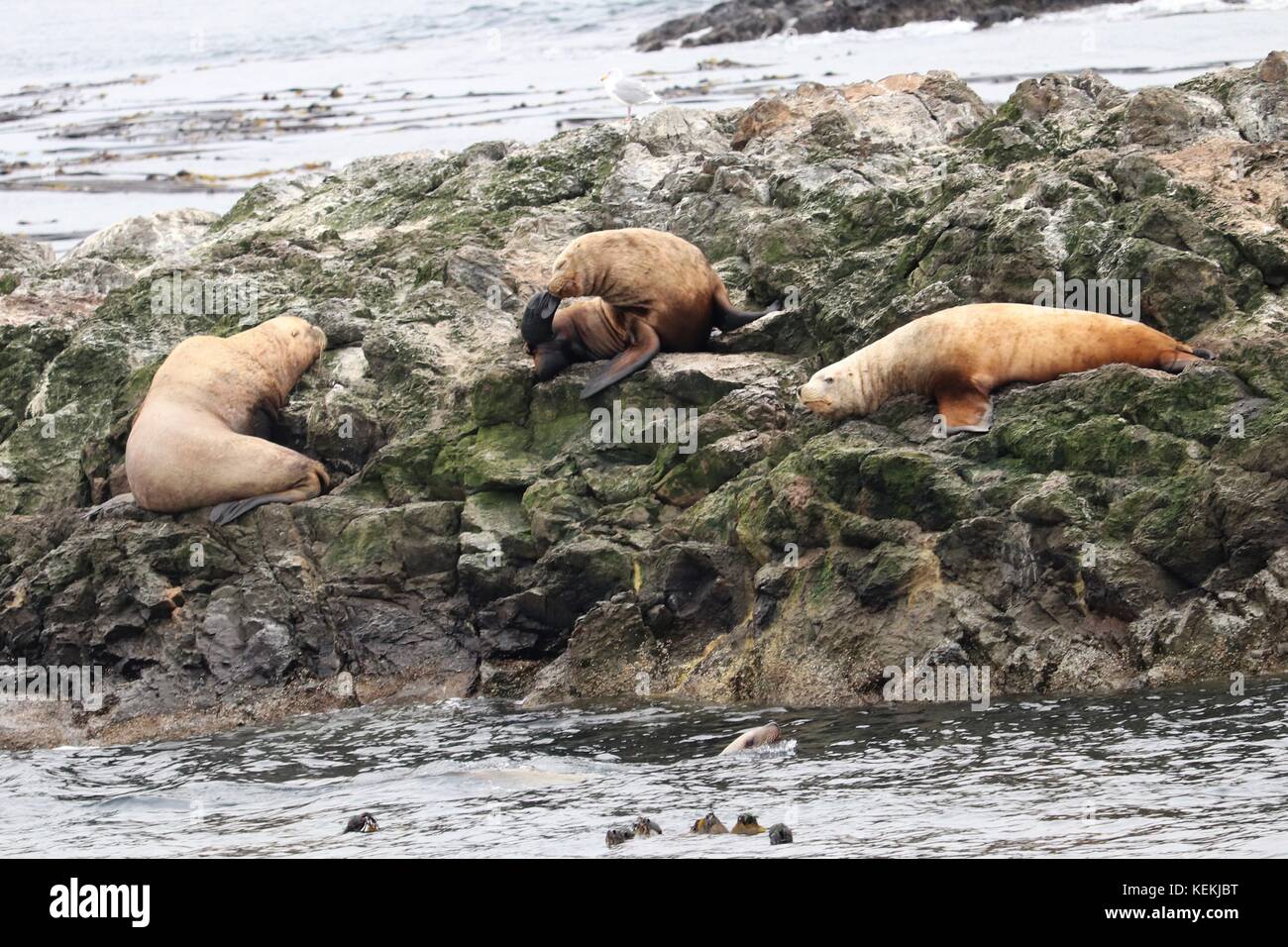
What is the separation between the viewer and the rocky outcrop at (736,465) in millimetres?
9125

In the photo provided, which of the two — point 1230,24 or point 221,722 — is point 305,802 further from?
point 1230,24

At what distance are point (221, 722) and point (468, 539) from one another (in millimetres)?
1745

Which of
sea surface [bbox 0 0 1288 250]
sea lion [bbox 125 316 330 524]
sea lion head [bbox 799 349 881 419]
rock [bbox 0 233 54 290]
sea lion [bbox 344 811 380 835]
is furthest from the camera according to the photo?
sea surface [bbox 0 0 1288 250]

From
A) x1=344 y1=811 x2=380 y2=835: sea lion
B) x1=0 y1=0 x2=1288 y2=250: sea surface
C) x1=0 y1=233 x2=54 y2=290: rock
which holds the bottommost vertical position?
x1=344 y1=811 x2=380 y2=835: sea lion

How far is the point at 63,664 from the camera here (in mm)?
11062

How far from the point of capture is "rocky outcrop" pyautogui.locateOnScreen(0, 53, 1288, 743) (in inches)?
359

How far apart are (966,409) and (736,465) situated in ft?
4.45

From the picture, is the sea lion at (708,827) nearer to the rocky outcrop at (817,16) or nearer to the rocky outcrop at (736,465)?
the rocky outcrop at (736,465)

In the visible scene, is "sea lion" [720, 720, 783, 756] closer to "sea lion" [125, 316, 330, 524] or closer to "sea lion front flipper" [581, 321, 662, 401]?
"sea lion front flipper" [581, 321, 662, 401]

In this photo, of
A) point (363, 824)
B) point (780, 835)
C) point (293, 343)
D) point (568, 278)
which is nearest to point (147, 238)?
point (293, 343)

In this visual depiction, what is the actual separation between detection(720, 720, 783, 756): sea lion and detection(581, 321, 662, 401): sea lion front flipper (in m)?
3.31

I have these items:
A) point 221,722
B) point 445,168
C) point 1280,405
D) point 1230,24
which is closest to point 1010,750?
point 1280,405

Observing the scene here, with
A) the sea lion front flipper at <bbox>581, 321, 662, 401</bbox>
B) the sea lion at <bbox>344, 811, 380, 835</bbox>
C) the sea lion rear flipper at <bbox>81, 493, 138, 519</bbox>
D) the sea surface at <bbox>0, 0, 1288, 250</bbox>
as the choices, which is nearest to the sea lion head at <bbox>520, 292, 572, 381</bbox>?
the sea lion front flipper at <bbox>581, 321, 662, 401</bbox>

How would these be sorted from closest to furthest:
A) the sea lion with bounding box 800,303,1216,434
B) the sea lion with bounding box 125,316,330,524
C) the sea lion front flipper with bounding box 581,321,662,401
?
the sea lion with bounding box 800,303,1216,434 < the sea lion front flipper with bounding box 581,321,662,401 < the sea lion with bounding box 125,316,330,524
